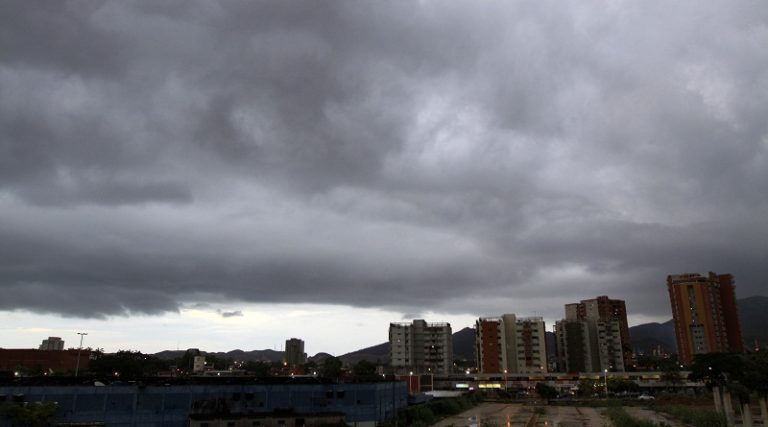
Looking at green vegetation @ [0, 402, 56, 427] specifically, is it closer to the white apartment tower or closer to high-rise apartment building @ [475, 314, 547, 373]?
high-rise apartment building @ [475, 314, 547, 373]

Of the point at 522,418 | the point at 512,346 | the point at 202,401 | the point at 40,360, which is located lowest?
the point at 522,418

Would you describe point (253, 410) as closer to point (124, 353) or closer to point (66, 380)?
point (66, 380)

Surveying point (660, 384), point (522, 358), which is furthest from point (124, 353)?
point (660, 384)

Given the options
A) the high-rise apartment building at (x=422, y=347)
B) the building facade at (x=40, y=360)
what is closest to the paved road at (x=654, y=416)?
the high-rise apartment building at (x=422, y=347)

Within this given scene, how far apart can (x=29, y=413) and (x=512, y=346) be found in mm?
152026

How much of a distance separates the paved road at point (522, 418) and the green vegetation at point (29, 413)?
49.7 m

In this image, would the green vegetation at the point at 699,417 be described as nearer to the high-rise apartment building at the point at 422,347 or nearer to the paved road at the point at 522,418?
the paved road at the point at 522,418

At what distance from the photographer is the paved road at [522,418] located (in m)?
77.2

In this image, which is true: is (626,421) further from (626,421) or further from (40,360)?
(40,360)

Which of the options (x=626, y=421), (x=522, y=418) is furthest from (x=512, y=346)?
(x=626, y=421)

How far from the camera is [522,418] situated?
281 feet

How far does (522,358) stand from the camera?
6875 inches

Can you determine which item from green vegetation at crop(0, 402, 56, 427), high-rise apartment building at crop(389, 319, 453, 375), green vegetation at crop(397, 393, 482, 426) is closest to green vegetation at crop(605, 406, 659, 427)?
green vegetation at crop(397, 393, 482, 426)

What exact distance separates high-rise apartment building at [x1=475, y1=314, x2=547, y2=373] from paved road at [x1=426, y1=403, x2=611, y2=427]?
68308mm
